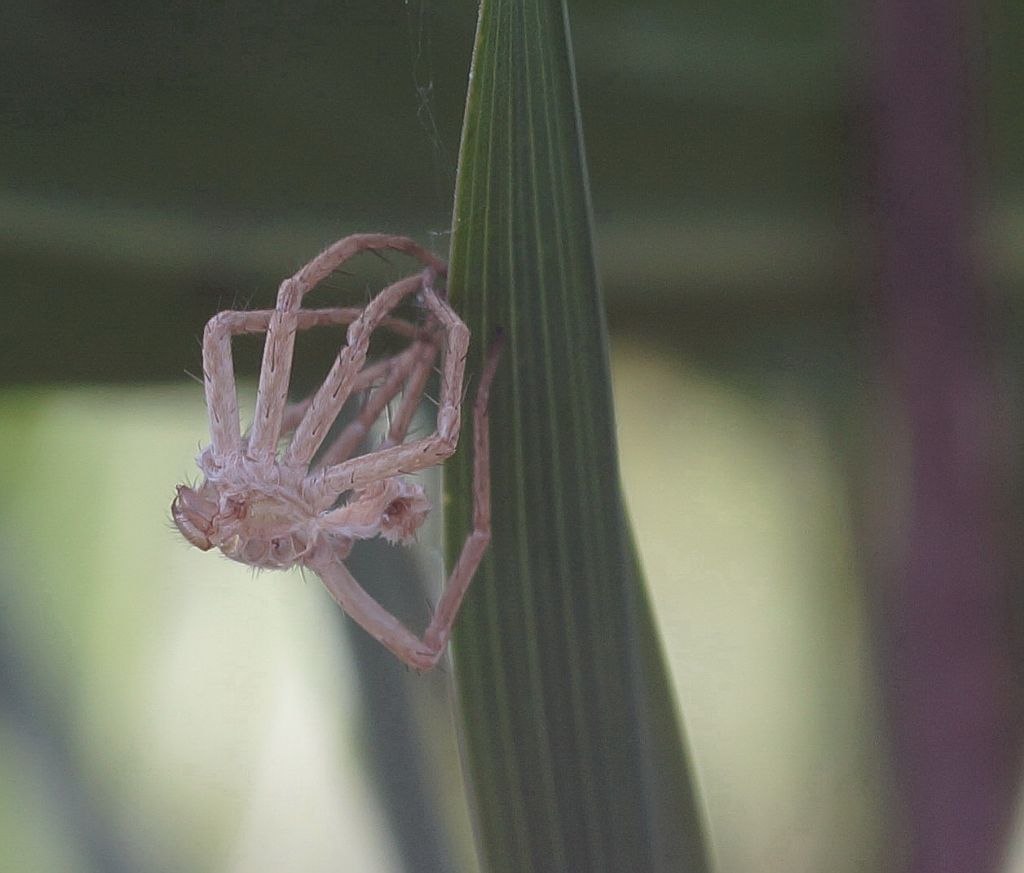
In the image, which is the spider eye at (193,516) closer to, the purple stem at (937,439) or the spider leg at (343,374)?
the spider leg at (343,374)

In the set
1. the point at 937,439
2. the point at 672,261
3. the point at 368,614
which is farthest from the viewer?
the point at 368,614

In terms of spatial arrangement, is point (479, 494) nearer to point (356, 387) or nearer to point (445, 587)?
point (445, 587)

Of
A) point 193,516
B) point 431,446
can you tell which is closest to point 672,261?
point 431,446

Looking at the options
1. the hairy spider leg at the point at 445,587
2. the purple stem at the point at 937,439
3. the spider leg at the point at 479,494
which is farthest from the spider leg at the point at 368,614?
the purple stem at the point at 937,439

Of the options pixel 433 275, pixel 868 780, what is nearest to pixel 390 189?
pixel 433 275

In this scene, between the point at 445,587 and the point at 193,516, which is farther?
the point at 193,516

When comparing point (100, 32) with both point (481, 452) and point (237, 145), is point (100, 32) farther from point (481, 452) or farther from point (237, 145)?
point (481, 452)
